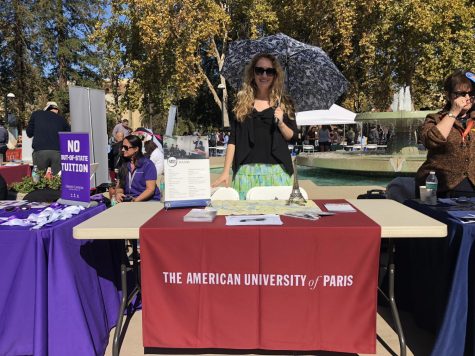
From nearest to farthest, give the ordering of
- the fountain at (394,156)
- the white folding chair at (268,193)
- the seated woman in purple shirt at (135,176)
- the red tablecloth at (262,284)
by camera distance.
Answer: the red tablecloth at (262,284) < the white folding chair at (268,193) < the seated woman in purple shirt at (135,176) < the fountain at (394,156)

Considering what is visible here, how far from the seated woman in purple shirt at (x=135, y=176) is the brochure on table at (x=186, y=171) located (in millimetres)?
1957

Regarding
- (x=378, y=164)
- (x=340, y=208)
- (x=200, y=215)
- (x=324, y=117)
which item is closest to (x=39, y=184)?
(x=200, y=215)

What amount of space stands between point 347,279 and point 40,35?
3127cm

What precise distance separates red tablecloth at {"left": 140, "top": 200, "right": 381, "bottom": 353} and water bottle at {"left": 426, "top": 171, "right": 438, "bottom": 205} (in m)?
0.80

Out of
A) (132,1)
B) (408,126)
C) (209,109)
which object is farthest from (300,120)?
(209,109)

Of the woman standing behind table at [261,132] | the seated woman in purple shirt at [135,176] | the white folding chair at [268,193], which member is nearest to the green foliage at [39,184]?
the seated woman in purple shirt at [135,176]

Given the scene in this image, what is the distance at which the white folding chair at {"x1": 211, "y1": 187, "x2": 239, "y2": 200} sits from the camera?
3.64 metres

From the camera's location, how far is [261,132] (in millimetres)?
3529

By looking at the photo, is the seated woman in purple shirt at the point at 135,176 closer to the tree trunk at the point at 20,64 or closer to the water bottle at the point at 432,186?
the water bottle at the point at 432,186

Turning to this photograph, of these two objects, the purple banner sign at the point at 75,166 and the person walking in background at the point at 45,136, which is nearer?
the purple banner sign at the point at 75,166

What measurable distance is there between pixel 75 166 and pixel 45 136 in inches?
173

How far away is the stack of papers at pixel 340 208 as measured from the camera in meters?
2.93

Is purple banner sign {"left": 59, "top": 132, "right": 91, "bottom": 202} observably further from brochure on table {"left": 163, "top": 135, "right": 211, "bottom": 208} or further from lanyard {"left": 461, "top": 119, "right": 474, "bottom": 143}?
lanyard {"left": 461, "top": 119, "right": 474, "bottom": 143}

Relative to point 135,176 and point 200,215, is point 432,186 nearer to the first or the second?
point 200,215
